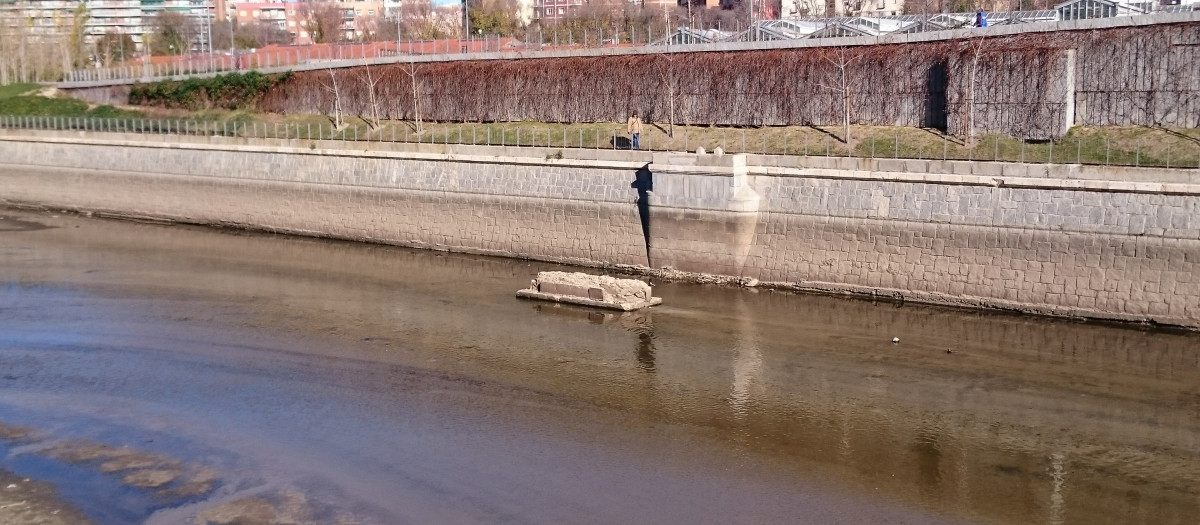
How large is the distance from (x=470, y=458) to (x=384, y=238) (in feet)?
88.7

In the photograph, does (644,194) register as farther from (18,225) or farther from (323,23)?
(323,23)

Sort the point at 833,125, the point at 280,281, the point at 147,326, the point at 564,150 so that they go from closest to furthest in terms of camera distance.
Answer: the point at 147,326 → the point at 280,281 → the point at 564,150 → the point at 833,125

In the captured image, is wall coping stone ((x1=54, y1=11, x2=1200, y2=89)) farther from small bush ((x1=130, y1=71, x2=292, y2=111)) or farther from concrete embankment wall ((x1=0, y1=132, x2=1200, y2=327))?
concrete embankment wall ((x1=0, y1=132, x2=1200, y2=327))

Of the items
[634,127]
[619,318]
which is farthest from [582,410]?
[634,127]

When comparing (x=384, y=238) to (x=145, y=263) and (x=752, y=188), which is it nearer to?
(x=145, y=263)

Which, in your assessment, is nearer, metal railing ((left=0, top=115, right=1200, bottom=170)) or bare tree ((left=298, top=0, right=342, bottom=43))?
metal railing ((left=0, top=115, right=1200, bottom=170))

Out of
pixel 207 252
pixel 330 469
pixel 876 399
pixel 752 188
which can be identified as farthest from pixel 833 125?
pixel 330 469

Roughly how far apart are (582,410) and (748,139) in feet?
81.6

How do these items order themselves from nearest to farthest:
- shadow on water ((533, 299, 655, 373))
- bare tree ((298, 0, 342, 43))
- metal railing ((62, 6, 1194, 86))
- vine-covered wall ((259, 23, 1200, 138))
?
shadow on water ((533, 299, 655, 373)), vine-covered wall ((259, 23, 1200, 138)), metal railing ((62, 6, 1194, 86)), bare tree ((298, 0, 342, 43))

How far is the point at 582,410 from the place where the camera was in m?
26.3

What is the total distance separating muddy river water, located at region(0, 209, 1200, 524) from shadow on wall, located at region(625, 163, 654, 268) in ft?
9.98

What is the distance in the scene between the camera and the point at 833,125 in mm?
47750

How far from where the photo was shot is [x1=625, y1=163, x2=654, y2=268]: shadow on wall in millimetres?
41062

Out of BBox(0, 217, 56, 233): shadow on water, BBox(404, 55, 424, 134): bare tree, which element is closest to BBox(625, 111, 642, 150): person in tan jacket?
BBox(404, 55, 424, 134): bare tree
